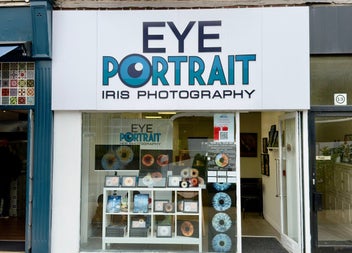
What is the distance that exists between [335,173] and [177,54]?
3374 mm

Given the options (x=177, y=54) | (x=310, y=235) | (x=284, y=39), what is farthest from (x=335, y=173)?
(x=177, y=54)

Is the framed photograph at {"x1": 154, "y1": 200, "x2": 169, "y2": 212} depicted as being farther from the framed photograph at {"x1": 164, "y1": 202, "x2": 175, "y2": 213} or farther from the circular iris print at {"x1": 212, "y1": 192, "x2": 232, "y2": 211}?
the circular iris print at {"x1": 212, "y1": 192, "x2": 232, "y2": 211}

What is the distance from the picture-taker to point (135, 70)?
6355mm

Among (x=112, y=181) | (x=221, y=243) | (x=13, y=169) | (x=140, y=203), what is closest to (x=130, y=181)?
(x=112, y=181)

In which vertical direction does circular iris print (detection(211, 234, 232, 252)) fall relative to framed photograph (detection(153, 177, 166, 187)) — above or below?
below

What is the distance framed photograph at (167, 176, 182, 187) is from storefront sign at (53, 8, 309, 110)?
126 centimetres

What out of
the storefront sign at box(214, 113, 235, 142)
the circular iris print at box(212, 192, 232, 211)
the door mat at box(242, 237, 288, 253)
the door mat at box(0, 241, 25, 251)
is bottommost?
the door mat at box(242, 237, 288, 253)

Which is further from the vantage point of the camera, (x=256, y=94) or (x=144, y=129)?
(x=144, y=129)

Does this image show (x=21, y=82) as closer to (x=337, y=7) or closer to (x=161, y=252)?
(x=161, y=252)

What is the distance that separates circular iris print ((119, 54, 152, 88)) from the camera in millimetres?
6352

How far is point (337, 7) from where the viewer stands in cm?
629

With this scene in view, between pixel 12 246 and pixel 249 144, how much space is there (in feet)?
22.7

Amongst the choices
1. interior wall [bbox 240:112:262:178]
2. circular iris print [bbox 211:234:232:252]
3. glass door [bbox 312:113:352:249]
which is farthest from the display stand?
interior wall [bbox 240:112:262:178]

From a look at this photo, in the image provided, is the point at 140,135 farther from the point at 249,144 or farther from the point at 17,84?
the point at 249,144
